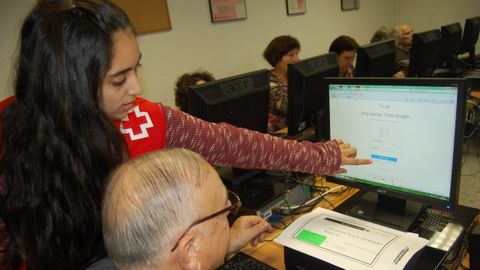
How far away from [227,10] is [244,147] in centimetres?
260

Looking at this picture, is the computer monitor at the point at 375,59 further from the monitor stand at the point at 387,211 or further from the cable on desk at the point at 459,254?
the cable on desk at the point at 459,254

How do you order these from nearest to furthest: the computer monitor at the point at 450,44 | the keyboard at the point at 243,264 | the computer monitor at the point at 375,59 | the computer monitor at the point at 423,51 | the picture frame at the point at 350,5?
the keyboard at the point at 243,264, the computer monitor at the point at 375,59, the computer monitor at the point at 423,51, the computer monitor at the point at 450,44, the picture frame at the point at 350,5

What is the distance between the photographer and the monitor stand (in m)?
1.07

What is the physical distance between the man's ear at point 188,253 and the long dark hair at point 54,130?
274 millimetres

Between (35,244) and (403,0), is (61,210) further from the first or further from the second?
(403,0)

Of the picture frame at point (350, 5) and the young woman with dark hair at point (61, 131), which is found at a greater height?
the picture frame at point (350, 5)

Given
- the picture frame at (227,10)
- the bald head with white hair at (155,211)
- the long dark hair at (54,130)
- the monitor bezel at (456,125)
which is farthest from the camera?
the picture frame at (227,10)

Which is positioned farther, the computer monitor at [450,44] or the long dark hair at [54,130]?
the computer monitor at [450,44]

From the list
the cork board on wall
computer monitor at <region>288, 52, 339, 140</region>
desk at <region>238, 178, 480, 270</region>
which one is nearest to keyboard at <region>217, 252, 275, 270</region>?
desk at <region>238, 178, 480, 270</region>

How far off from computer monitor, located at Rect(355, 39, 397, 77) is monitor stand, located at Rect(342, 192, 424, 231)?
1046 millimetres

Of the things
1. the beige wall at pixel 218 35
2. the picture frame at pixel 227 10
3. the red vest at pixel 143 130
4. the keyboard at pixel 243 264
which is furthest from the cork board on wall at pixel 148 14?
the keyboard at pixel 243 264

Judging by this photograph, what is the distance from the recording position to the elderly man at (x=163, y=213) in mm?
627

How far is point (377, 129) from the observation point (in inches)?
40.9

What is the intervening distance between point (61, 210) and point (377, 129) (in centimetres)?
83
